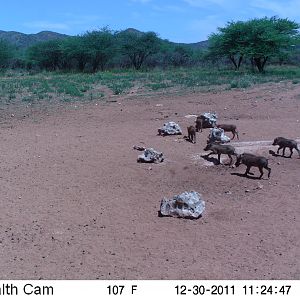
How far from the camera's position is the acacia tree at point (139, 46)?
182 ft

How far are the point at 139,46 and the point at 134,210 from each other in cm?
4928

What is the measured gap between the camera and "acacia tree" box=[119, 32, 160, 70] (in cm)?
5553

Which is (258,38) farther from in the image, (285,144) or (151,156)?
(151,156)

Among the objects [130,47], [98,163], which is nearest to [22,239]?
[98,163]

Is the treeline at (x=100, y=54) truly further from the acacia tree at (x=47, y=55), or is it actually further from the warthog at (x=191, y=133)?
the warthog at (x=191, y=133)

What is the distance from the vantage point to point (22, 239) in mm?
6746

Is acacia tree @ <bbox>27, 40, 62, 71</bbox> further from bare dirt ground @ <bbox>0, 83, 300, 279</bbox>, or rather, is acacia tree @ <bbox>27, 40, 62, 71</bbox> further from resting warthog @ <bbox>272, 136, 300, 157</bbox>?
resting warthog @ <bbox>272, 136, 300, 157</bbox>

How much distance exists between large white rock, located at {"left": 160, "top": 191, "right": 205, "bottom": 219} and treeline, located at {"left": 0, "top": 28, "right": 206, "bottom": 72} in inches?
1793

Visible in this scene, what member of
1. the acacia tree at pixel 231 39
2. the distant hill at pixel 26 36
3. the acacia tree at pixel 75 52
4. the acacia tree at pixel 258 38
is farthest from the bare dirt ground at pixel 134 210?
the distant hill at pixel 26 36

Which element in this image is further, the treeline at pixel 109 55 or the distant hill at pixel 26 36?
the distant hill at pixel 26 36

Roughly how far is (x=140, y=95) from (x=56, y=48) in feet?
121

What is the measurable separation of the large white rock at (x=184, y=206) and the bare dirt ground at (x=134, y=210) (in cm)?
12

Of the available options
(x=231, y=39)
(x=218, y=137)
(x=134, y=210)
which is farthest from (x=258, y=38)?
(x=134, y=210)

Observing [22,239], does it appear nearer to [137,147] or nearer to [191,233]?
[191,233]
